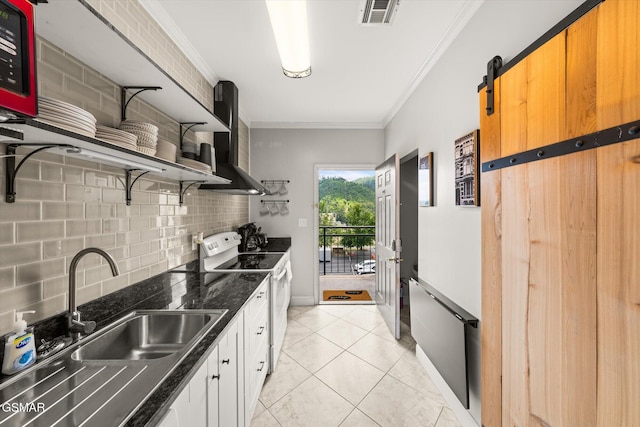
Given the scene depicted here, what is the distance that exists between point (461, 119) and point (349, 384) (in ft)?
7.19

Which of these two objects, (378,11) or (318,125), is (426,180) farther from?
(318,125)

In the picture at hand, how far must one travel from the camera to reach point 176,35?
187 cm

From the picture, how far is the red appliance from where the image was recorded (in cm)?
58

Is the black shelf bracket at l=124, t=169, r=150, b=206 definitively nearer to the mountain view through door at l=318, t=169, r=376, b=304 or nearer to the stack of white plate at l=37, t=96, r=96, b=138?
the stack of white plate at l=37, t=96, r=96, b=138

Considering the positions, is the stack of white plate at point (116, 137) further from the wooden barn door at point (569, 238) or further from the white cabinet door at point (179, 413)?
the wooden barn door at point (569, 238)

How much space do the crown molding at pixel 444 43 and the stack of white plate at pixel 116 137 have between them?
199 centimetres

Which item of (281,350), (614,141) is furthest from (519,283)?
(281,350)

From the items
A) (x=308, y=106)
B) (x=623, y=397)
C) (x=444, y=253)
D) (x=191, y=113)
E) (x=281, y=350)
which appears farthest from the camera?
(x=308, y=106)

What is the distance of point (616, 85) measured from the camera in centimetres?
76

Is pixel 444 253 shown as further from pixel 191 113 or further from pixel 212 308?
pixel 191 113

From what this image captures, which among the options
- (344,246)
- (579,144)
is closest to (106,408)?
(579,144)

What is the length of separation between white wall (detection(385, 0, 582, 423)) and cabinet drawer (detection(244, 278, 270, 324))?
1.38 m

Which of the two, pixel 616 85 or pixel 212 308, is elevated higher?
pixel 616 85

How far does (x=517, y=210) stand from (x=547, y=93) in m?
0.47
